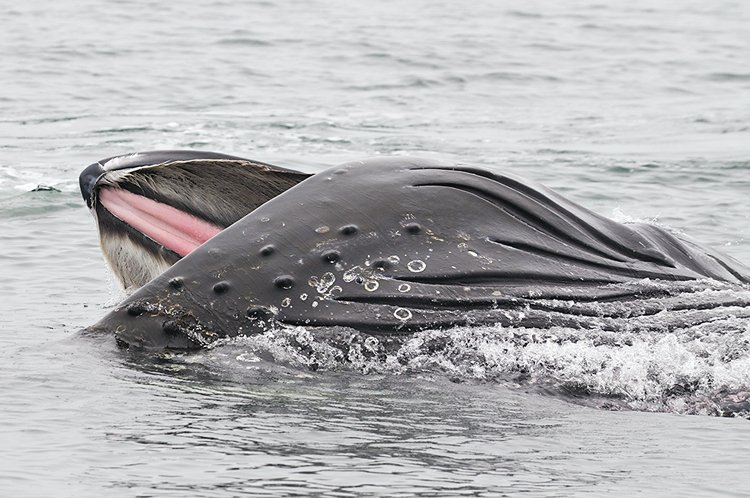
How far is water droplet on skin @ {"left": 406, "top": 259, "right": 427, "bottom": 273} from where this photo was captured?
711cm

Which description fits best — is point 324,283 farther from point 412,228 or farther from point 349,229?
point 412,228

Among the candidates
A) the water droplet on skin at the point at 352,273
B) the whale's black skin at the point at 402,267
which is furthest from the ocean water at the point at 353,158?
the water droplet on skin at the point at 352,273

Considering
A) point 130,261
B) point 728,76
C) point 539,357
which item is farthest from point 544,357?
point 728,76

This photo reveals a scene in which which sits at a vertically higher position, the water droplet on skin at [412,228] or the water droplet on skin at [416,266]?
the water droplet on skin at [412,228]

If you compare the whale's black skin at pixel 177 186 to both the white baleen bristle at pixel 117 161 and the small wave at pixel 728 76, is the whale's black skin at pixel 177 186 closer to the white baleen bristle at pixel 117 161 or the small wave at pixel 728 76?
the white baleen bristle at pixel 117 161

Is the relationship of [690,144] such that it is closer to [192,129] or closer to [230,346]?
[192,129]

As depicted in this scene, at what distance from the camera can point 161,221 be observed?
7781 mm

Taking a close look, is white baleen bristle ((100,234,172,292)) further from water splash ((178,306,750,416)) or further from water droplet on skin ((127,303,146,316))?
water splash ((178,306,750,416))

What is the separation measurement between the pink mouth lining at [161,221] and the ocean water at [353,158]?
0.68 meters

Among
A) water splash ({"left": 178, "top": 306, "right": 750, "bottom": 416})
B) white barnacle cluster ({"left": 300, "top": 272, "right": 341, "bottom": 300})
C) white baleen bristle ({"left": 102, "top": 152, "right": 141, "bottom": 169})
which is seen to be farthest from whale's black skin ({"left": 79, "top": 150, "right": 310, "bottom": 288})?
water splash ({"left": 178, "top": 306, "right": 750, "bottom": 416})

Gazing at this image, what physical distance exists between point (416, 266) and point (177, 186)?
4.66 ft

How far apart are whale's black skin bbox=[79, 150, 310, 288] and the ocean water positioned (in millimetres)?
604

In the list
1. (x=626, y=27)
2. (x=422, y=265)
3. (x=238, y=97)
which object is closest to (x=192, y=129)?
(x=238, y=97)

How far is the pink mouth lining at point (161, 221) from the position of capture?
7.74 metres
